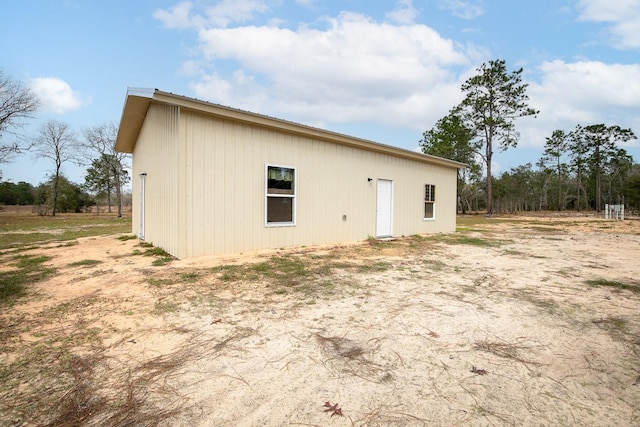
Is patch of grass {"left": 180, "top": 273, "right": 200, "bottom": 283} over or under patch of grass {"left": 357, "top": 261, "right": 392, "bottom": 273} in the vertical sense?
over

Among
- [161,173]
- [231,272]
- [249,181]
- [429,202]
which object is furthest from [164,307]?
[429,202]

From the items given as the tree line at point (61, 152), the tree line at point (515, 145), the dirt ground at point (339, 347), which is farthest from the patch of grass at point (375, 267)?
the tree line at point (515, 145)

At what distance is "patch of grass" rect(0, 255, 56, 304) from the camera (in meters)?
3.72

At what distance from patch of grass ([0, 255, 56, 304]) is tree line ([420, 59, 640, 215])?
2758 centimetres

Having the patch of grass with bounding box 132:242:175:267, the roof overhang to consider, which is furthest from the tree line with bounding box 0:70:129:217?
the patch of grass with bounding box 132:242:175:267

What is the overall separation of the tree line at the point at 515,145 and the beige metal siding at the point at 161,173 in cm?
2496

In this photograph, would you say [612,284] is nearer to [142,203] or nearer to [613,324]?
[613,324]

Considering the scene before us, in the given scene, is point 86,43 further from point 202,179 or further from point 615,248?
point 615,248

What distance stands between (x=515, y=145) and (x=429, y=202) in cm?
2048

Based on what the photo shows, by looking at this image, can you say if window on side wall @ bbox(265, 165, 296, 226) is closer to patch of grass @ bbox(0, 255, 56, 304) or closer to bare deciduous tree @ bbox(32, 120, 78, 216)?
patch of grass @ bbox(0, 255, 56, 304)

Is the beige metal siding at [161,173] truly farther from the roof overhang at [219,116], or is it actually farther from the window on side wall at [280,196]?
the window on side wall at [280,196]

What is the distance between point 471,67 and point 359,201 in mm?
25664

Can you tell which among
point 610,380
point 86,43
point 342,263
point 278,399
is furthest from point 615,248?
point 86,43

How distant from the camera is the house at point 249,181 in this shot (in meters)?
5.94
